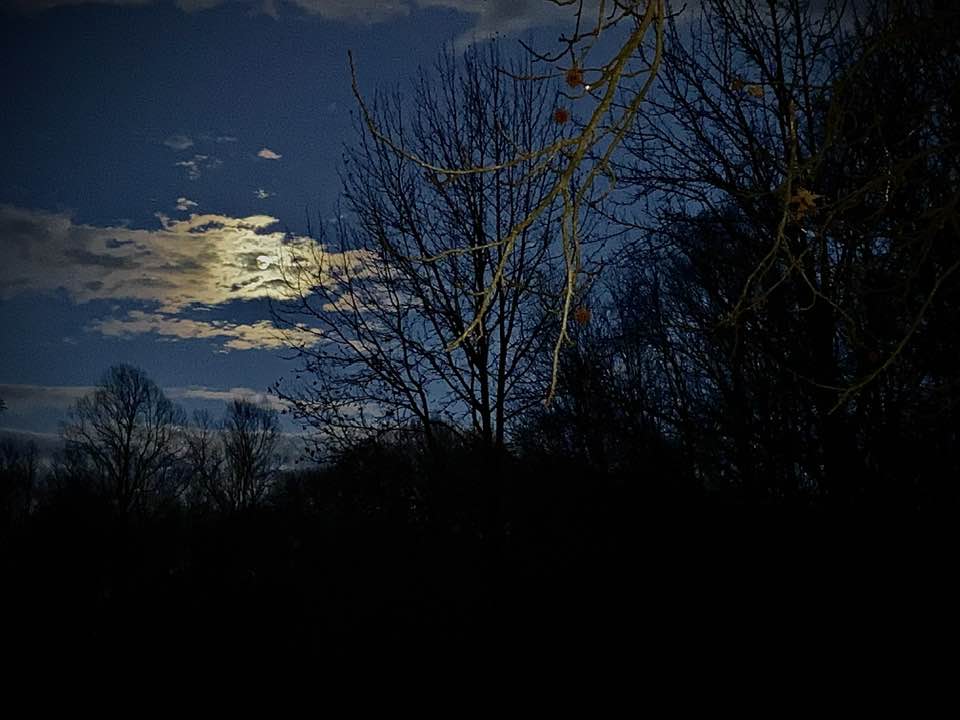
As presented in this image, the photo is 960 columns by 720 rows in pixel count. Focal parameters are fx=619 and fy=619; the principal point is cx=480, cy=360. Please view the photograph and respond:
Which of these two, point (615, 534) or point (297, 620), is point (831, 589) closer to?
point (615, 534)

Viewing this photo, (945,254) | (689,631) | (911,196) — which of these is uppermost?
(911,196)

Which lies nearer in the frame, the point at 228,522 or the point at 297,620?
the point at 297,620

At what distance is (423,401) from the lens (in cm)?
903

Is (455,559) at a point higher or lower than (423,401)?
lower

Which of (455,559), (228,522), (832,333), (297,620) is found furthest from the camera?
(228,522)

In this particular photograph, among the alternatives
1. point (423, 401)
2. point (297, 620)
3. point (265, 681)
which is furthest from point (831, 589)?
point (297, 620)

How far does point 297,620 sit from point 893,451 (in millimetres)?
10562

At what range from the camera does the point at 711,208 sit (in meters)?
7.02

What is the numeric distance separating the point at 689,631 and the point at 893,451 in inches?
121

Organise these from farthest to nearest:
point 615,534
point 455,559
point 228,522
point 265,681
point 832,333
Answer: point 228,522 < point 455,559 < point 615,534 < point 265,681 < point 832,333

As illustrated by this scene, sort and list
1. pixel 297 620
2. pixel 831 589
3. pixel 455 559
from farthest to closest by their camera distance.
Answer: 1. pixel 297 620
2. pixel 455 559
3. pixel 831 589

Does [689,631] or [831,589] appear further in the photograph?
[689,631]

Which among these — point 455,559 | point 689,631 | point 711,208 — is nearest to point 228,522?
point 455,559

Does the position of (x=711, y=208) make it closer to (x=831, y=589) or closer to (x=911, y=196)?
(x=911, y=196)
